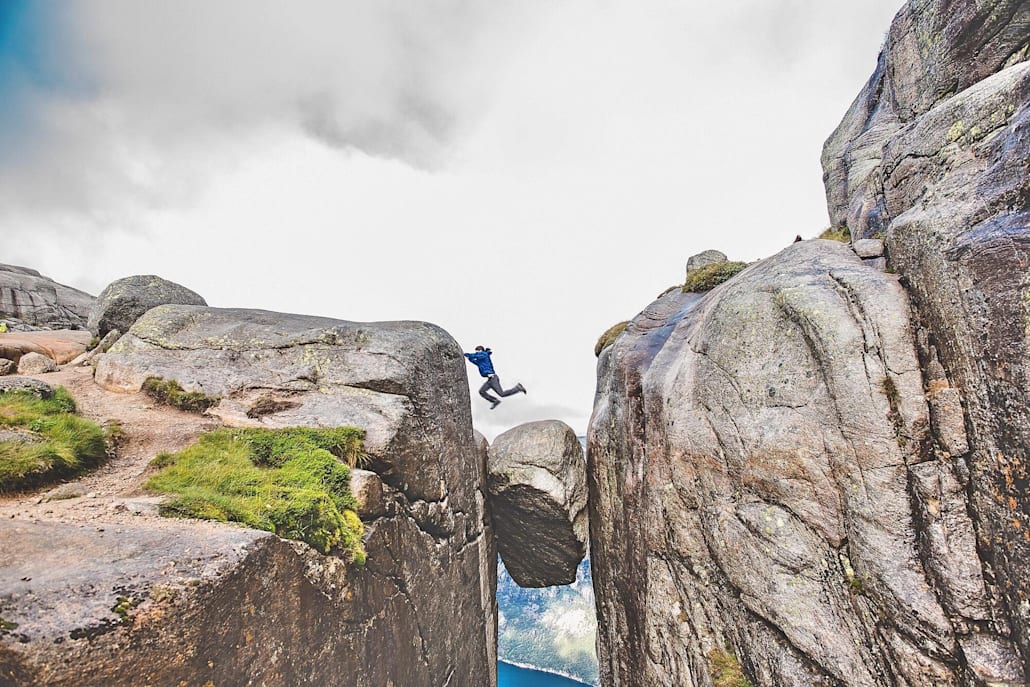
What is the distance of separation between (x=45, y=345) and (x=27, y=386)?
7.82m

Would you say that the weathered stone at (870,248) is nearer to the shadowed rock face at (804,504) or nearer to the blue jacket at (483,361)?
the shadowed rock face at (804,504)

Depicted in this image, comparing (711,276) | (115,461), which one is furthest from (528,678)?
(115,461)

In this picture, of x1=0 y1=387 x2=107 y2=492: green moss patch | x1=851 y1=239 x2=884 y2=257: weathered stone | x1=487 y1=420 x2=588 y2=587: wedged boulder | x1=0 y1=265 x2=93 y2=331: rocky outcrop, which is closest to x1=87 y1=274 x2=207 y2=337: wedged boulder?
x1=0 y1=387 x2=107 y2=492: green moss patch

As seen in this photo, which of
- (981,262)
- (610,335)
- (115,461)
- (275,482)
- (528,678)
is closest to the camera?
(981,262)

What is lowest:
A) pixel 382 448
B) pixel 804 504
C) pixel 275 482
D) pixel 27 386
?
pixel 804 504

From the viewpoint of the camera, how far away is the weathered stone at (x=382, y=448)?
862 centimetres

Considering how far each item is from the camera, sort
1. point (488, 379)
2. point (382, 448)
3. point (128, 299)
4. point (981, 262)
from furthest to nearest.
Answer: point (488, 379) → point (128, 299) → point (382, 448) → point (981, 262)

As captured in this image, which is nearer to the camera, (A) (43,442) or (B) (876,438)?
(A) (43,442)

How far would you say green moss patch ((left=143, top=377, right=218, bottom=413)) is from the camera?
36.5ft

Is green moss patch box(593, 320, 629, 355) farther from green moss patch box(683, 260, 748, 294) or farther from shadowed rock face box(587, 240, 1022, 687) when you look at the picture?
shadowed rock face box(587, 240, 1022, 687)

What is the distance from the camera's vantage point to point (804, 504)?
911 centimetres

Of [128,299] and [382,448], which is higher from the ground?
[128,299]

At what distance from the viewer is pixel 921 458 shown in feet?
26.3

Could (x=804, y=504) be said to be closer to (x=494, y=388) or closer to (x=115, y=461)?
(x=115, y=461)
